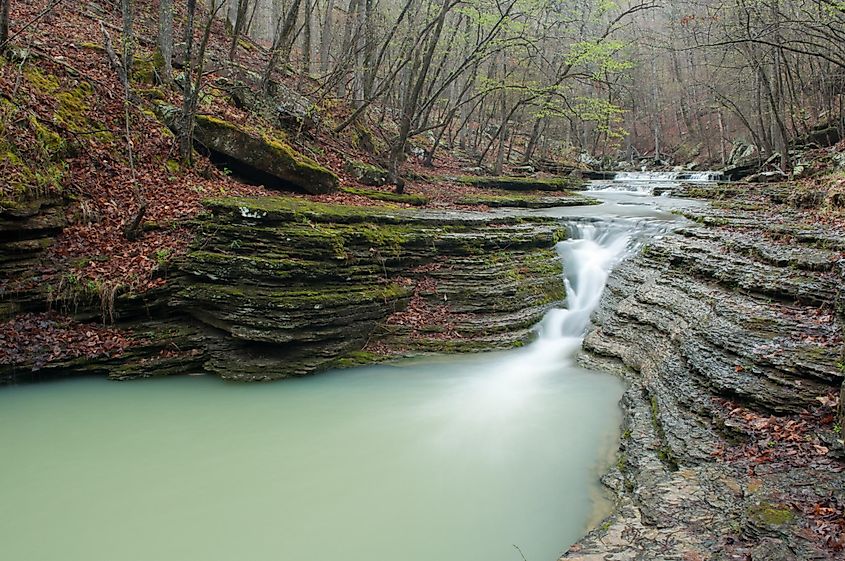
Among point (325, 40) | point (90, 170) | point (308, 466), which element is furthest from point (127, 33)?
point (308, 466)

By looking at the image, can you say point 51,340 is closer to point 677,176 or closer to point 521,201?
point 521,201

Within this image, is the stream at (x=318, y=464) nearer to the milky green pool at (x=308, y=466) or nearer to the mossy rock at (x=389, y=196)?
the milky green pool at (x=308, y=466)

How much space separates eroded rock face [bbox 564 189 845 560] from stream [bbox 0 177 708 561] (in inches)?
23.8

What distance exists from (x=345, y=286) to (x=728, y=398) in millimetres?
5297

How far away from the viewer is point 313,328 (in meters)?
7.37

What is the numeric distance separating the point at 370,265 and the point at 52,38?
8333 millimetres

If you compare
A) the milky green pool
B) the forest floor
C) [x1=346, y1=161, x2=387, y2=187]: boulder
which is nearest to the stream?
the milky green pool

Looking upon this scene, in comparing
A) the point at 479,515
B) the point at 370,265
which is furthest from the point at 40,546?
the point at 370,265

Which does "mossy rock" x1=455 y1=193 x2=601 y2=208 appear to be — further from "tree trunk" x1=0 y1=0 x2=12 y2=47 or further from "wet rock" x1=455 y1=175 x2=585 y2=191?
"tree trunk" x1=0 y1=0 x2=12 y2=47

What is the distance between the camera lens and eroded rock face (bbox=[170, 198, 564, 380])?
23.5 feet

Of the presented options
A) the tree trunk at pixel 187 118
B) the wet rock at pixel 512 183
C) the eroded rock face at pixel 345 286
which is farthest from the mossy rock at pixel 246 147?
the wet rock at pixel 512 183

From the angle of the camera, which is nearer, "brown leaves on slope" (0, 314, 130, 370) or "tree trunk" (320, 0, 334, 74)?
"brown leaves on slope" (0, 314, 130, 370)

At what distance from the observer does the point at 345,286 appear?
7.86 metres

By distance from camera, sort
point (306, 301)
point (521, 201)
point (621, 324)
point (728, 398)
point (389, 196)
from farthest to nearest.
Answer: point (521, 201)
point (389, 196)
point (621, 324)
point (306, 301)
point (728, 398)
